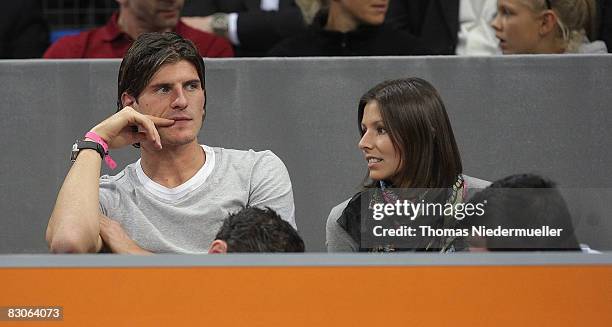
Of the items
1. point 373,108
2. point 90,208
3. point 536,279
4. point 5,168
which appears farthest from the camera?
point 5,168

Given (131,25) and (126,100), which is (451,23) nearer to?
(131,25)

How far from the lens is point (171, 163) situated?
117 inches

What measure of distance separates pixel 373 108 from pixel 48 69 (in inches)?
41.3

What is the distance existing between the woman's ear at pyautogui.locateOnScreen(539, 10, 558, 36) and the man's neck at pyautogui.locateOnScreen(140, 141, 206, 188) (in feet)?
4.14

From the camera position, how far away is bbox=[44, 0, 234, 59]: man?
4.02 meters

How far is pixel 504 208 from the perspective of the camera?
238 cm

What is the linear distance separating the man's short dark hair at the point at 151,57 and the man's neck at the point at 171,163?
17 cm

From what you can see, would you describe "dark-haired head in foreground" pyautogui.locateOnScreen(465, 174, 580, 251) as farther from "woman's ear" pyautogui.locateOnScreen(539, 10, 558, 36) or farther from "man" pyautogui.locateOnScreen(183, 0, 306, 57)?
"man" pyautogui.locateOnScreen(183, 0, 306, 57)

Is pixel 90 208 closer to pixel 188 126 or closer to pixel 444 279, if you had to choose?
pixel 188 126

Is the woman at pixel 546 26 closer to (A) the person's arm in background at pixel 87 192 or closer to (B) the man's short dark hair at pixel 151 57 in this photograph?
(B) the man's short dark hair at pixel 151 57

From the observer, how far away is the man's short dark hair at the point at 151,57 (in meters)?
2.92

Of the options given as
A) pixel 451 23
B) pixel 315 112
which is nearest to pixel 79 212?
pixel 315 112

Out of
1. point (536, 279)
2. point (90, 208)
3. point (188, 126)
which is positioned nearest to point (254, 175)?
point (188, 126)

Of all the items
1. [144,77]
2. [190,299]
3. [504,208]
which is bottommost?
[190,299]
